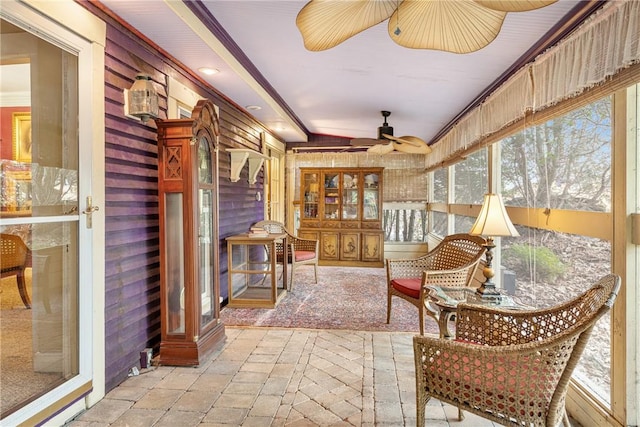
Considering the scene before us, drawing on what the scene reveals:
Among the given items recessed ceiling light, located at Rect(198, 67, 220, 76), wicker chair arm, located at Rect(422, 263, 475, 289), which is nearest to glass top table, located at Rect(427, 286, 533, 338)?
wicker chair arm, located at Rect(422, 263, 475, 289)

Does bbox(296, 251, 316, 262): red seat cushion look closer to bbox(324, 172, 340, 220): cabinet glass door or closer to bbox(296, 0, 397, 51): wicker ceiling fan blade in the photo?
bbox(324, 172, 340, 220): cabinet glass door

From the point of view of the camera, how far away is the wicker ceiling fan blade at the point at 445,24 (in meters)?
1.37

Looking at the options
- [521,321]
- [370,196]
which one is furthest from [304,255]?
[521,321]

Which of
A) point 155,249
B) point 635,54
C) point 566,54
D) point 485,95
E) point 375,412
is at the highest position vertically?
point 485,95

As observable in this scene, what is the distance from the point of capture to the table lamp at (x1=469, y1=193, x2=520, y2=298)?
220cm

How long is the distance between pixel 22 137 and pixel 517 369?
8.23ft

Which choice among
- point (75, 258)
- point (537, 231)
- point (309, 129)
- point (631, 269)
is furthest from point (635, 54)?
point (309, 129)

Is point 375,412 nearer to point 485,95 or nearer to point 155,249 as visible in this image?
point 155,249

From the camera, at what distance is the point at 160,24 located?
2244 mm

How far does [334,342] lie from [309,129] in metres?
4.23

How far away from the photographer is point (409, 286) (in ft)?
10.4

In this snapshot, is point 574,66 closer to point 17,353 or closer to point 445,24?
point 445,24

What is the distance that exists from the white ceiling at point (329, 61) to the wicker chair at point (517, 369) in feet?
5.39

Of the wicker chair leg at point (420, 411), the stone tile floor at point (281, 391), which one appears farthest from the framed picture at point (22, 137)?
the wicker chair leg at point (420, 411)
